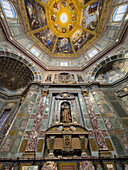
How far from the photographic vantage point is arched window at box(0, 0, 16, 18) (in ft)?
36.6

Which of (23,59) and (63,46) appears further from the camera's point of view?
(63,46)

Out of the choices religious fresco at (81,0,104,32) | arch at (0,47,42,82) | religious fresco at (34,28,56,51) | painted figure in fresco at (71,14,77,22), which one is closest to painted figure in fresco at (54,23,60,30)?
religious fresco at (34,28,56,51)

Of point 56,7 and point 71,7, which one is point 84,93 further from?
point 56,7

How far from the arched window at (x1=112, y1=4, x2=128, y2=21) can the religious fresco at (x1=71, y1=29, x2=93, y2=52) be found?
4.16 m

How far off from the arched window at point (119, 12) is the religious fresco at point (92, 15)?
260 centimetres

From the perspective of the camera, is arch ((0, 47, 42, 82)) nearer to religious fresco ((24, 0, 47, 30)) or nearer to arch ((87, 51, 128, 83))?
arch ((87, 51, 128, 83))

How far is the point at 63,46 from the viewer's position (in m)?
17.8

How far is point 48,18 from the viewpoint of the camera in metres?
16.9

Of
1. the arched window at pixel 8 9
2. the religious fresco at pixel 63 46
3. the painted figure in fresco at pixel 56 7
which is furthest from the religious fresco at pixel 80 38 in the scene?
the arched window at pixel 8 9

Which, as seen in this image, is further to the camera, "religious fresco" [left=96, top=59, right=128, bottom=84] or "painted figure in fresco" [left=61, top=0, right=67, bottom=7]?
"painted figure in fresco" [left=61, top=0, right=67, bottom=7]

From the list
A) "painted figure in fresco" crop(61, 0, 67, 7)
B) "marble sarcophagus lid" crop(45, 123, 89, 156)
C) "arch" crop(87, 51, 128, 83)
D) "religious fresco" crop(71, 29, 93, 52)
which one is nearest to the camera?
"marble sarcophagus lid" crop(45, 123, 89, 156)

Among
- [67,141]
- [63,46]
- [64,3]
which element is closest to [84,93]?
[67,141]

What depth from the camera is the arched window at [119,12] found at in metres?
11.1

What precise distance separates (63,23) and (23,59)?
39.7 ft
